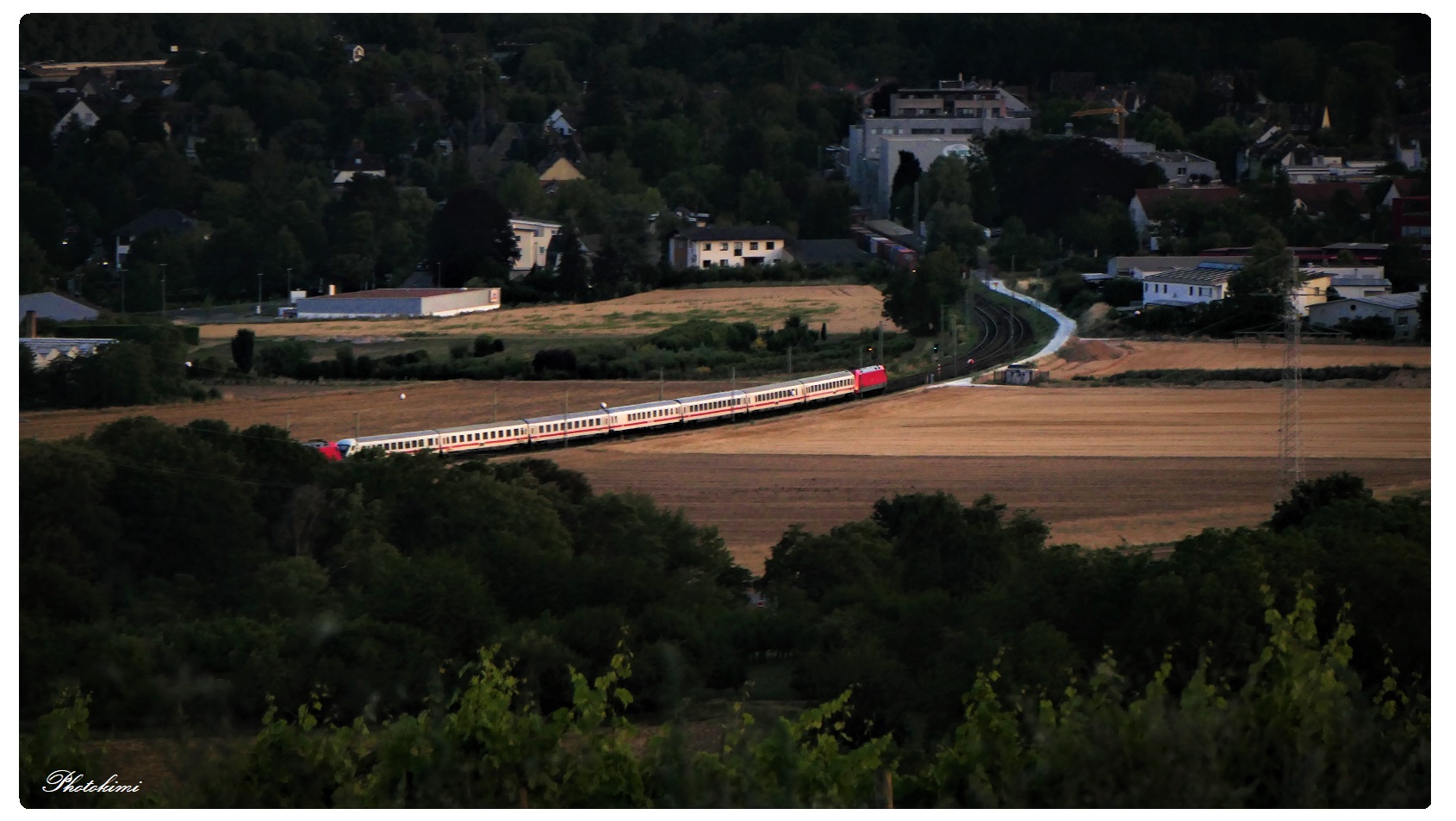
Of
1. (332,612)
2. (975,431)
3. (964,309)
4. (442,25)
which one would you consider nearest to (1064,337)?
(964,309)

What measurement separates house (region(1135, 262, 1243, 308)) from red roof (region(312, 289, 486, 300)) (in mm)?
6833

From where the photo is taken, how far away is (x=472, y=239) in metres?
20.7

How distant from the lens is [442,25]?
17.8 meters

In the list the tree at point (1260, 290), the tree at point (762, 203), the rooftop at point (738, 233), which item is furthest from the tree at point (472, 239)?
the tree at point (1260, 290)

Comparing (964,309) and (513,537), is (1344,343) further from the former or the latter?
(513,537)

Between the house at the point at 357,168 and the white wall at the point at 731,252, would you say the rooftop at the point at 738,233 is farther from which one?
the house at the point at 357,168

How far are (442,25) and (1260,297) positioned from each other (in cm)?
840

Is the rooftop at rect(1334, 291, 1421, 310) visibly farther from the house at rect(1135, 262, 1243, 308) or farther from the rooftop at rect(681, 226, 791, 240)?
the rooftop at rect(681, 226, 791, 240)

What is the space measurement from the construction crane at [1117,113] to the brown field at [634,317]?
5.62 m

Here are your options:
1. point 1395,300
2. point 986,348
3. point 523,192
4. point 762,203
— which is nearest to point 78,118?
point 986,348

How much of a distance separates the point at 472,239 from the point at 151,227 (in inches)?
146

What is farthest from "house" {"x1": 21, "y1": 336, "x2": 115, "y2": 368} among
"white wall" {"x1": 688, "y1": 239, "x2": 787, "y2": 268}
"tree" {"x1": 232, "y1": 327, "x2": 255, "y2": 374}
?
"white wall" {"x1": 688, "y1": 239, "x2": 787, "y2": 268}

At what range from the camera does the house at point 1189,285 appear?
15.5 metres

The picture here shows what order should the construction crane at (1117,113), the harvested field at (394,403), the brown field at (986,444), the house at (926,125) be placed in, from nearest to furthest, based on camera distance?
the brown field at (986,444), the harvested field at (394,403), the house at (926,125), the construction crane at (1117,113)
